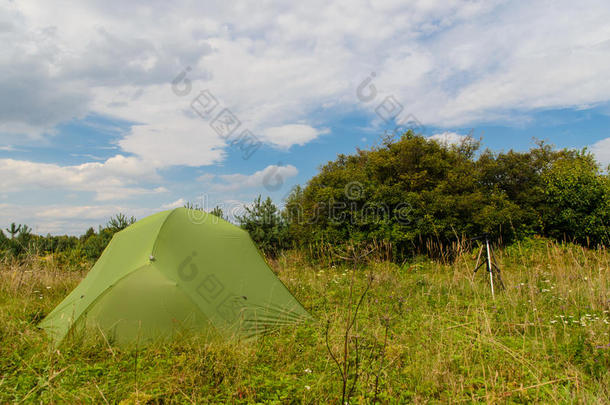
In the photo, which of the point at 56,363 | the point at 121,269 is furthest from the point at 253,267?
the point at 56,363

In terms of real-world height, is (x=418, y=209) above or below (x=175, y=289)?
above

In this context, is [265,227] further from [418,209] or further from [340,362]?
[340,362]

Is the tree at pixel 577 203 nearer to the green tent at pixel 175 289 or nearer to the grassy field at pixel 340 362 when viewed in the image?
the grassy field at pixel 340 362

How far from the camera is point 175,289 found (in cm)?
395

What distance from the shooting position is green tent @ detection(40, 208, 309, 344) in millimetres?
3861

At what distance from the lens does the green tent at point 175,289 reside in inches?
152

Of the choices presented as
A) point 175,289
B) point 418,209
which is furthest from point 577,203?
point 175,289

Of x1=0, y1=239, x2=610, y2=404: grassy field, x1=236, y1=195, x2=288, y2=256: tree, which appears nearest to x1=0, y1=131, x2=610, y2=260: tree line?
x1=236, y1=195, x2=288, y2=256: tree

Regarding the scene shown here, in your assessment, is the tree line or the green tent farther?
the tree line

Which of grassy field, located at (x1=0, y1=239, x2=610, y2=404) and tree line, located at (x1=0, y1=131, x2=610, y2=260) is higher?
tree line, located at (x1=0, y1=131, x2=610, y2=260)

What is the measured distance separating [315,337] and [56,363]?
2.54 metres

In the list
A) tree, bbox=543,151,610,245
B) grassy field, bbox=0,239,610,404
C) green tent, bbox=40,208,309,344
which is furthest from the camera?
tree, bbox=543,151,610,245

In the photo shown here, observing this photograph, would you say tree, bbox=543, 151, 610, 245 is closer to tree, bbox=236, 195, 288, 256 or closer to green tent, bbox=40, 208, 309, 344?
tree, bbox=236, 195, 288, 256

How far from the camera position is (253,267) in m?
4.87
